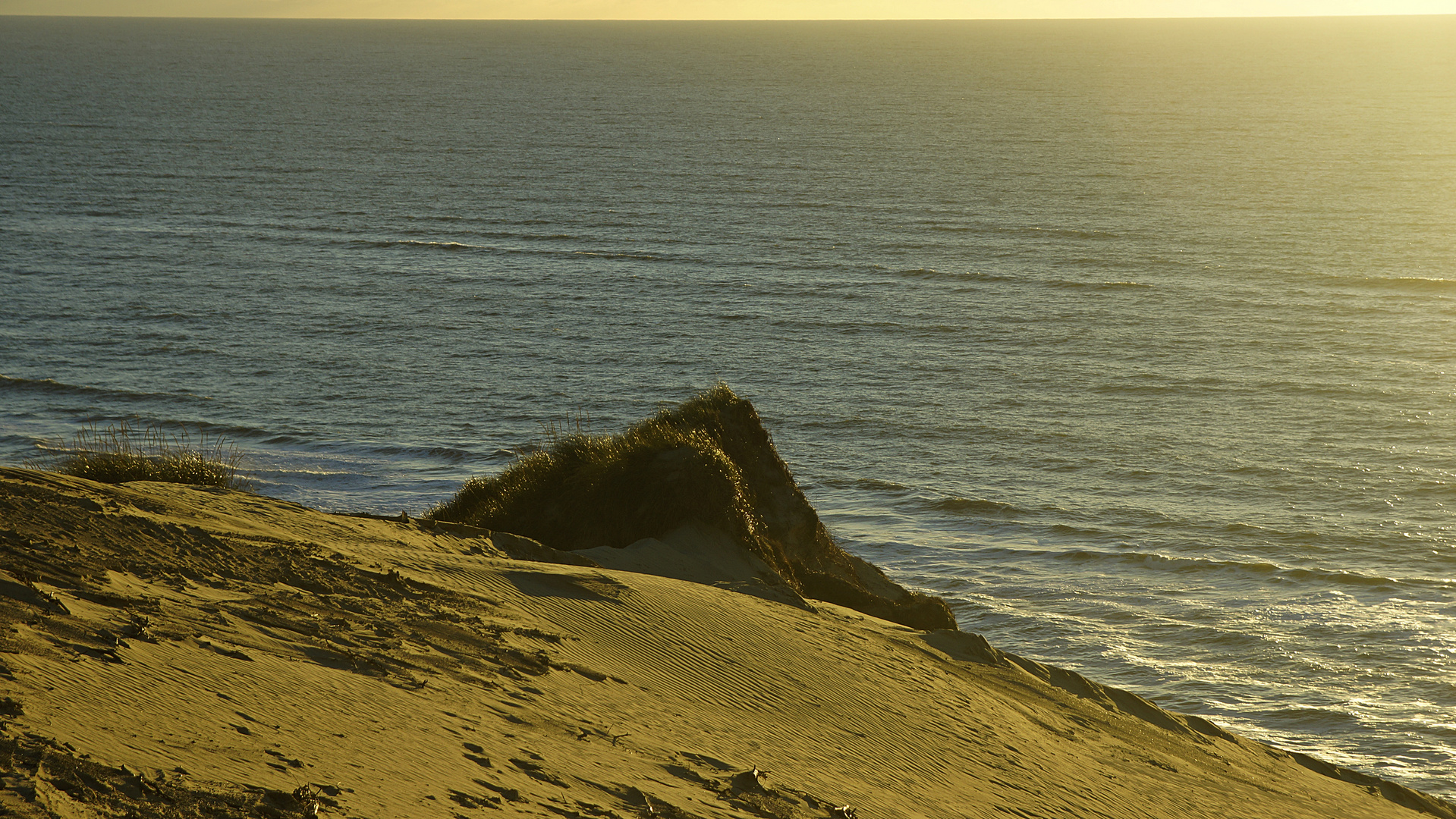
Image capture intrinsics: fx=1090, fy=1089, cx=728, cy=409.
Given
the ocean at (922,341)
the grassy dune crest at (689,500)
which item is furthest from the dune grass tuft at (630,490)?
the ocean at (922,341)

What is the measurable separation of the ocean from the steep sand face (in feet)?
22.8

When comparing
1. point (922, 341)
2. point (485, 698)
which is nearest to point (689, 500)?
point (485, 698)

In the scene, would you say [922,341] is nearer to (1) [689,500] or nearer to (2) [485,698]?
(1) [689,500]

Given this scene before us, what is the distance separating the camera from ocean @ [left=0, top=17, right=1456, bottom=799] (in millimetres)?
18359

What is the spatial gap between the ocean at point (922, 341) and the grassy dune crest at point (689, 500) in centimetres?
541

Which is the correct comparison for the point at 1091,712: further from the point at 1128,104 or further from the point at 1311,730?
the point at 1128,104

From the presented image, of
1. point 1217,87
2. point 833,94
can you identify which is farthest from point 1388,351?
point 1217,87

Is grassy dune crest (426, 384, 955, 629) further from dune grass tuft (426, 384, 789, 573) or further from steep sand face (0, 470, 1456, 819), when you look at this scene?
steep sand face (0, 470, 1456, 819)

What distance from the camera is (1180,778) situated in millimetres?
8570

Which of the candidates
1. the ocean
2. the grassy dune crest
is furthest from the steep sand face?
the ocean

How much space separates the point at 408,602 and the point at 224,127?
8541cm

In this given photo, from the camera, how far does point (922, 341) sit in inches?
1367

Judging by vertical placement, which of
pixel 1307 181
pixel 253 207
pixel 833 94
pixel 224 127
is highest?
pixel 833 94

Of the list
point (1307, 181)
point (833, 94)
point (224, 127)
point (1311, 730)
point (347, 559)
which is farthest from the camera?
point (833, 94)
